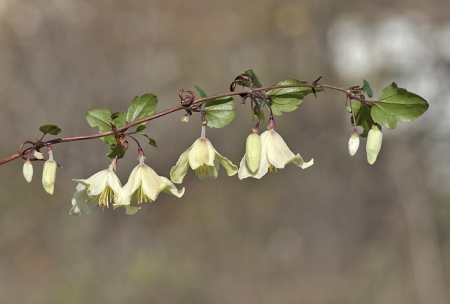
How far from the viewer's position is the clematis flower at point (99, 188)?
1565 mm

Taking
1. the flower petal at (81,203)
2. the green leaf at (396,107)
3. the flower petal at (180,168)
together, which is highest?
the green leaf at (396,107)

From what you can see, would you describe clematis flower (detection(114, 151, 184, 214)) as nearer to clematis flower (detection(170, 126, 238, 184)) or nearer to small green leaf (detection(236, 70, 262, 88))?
clematis flower (detection(170, 126, 238, 184))

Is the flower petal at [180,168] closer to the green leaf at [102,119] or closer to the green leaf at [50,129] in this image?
the green leaf at [102,119]

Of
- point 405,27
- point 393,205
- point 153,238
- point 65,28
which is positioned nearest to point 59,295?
point 153,238

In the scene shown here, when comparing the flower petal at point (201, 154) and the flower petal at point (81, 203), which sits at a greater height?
the flower petal at point (201, 154)

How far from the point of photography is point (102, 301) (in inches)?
196

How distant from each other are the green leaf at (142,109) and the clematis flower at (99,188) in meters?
0.17

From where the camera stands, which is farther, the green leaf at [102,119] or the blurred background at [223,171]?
the blurred background at [223,171]

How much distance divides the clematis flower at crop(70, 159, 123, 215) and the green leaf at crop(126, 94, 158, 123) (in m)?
0.17

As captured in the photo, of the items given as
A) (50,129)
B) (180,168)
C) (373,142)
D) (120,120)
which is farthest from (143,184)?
(373,142)

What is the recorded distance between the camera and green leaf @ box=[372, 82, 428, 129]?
1468 millimetres

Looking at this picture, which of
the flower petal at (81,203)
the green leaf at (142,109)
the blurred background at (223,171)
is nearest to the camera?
the green leaf at (142,109)

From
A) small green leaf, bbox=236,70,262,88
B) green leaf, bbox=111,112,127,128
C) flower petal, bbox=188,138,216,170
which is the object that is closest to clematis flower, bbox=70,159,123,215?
green leaf, bbox=111,112,127,128

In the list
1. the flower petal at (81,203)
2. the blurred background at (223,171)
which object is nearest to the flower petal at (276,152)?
the flower petal at (81,203)
